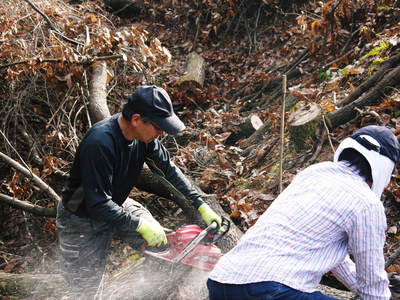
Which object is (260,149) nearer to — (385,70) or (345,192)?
(385,70)

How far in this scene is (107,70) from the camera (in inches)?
212

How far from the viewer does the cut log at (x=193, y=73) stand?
23.8ft

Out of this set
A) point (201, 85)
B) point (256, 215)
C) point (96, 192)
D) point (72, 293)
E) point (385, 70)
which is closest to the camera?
point (96, 192)

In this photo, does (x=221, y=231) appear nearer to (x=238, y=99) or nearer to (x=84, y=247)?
(x=84, y=247)

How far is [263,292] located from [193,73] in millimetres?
5832

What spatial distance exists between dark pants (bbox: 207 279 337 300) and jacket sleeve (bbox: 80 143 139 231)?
1110 millimetres

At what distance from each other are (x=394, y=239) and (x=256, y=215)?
1206 millimetres

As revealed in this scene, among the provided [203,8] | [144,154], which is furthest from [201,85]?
[144,154]

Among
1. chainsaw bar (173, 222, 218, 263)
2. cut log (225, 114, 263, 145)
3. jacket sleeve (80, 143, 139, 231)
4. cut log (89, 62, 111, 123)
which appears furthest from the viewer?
cut log (225, 114, 263, 145)

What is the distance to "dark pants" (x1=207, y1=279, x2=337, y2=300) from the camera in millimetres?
1945

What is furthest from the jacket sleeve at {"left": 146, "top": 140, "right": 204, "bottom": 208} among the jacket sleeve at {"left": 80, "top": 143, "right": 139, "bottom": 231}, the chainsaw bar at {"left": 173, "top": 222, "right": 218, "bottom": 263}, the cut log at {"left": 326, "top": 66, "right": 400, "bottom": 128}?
the cut log at {"left": 326, "top": 66, "right": 400, "bottom": 128}

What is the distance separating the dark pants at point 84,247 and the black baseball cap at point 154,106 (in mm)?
926

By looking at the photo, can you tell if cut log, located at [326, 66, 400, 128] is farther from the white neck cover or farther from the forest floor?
the white neck cover

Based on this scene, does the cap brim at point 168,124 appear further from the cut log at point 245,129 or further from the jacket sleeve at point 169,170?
the cut log at point 245,129
